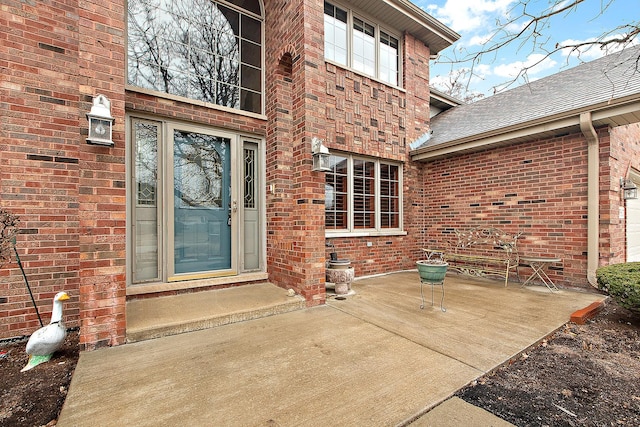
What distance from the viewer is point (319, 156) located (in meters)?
3.78

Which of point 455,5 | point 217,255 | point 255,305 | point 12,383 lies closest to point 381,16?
point 455,5

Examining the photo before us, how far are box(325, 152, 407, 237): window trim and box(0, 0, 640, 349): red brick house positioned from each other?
3 cm

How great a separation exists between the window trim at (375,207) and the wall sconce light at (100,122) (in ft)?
11.8

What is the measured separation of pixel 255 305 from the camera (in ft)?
11.5

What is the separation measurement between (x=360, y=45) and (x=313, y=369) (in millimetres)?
6014

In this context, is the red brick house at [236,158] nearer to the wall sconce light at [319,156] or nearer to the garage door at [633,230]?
the wall sconce light at [319,156]

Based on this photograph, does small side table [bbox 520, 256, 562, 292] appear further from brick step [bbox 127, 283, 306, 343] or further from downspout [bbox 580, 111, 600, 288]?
brick step [bbox 127, 283, 306, 343]

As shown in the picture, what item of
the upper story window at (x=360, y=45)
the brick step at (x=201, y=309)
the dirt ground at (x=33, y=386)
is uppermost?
the upper story window at (x=360, y=45)

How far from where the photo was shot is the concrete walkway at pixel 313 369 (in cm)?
174

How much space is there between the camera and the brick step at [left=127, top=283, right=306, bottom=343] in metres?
2.89

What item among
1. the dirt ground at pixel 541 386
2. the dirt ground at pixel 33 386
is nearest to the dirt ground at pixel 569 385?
the dirt ground at pixel 541 386

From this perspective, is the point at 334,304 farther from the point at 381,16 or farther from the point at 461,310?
the point at 381,16

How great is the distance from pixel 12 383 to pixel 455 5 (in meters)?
4.50

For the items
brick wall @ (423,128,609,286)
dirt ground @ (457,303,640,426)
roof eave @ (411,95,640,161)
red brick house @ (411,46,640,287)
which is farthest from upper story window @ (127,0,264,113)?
dirt ground @ (457,303,640,426)
